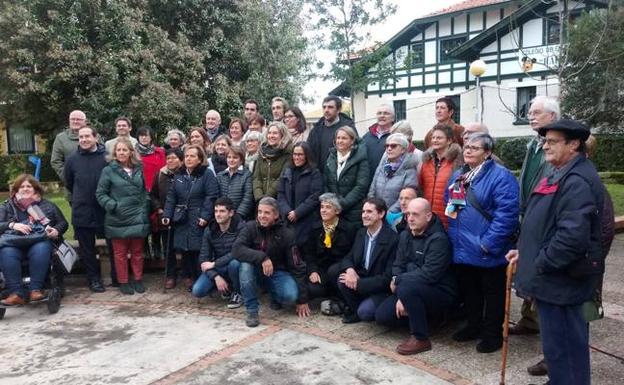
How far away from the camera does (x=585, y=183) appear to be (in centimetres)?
296

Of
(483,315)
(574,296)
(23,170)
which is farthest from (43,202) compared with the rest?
(23,170)

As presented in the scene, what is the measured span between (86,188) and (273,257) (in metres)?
2.43

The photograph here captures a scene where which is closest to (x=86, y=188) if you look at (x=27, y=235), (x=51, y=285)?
(x=27, y=235)

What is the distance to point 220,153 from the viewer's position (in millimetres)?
6523

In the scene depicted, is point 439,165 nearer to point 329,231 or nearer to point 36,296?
point 329,231

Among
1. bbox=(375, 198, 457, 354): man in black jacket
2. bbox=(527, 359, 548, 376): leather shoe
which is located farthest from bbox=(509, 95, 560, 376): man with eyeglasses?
bbox=(375, 198, 457, 354): man in black jacket

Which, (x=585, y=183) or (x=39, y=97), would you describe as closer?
(x=585, y=183)

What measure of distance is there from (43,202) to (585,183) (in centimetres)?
537

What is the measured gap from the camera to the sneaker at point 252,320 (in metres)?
5.11

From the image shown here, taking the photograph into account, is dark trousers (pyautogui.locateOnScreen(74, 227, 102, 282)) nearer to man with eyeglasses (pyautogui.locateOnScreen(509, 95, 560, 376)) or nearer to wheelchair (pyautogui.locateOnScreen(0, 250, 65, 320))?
wheelchair (pyautogui.locateOnScreen(0, 250, 65, 320))

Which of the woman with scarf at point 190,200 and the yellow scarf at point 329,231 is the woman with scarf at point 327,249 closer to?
the yellow scarf at point 329,231

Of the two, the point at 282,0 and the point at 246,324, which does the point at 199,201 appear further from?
the point at 282,0

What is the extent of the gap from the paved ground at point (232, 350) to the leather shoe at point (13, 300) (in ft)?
0.61

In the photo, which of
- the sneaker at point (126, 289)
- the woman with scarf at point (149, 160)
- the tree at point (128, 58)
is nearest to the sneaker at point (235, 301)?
the sneaker at point (126, 289)
